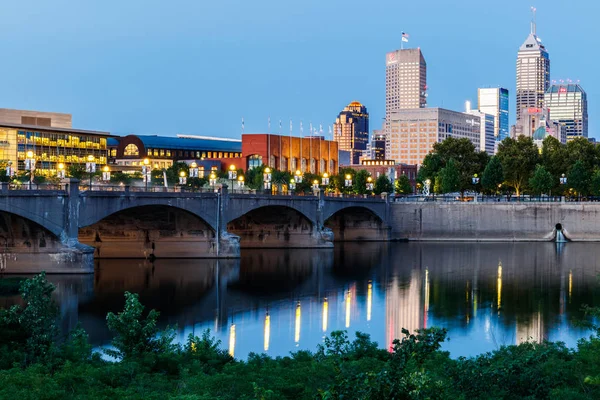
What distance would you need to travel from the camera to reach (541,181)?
14800cm

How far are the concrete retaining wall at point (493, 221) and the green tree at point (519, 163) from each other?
82.6ft

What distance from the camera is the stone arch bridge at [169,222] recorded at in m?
74.1

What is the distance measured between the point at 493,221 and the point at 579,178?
2239cm

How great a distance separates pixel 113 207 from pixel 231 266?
14374 millimetres

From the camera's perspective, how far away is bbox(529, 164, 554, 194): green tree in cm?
14812

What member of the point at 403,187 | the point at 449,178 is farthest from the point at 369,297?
the point at 403,187

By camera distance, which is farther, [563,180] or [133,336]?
[563,180]

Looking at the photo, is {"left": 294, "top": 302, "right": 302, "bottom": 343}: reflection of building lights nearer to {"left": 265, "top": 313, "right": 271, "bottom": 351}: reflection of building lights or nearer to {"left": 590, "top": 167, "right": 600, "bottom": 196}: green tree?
{"left": 265, "top": 313, "right": 271, "bottom": 351}: reflection of building lights

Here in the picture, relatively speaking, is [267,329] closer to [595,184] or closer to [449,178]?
[595,184]

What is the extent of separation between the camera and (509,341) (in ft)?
165

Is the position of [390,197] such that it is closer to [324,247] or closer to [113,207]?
[324,247]

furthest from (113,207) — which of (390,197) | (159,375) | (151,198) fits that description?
(390,197)

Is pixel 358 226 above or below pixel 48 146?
below

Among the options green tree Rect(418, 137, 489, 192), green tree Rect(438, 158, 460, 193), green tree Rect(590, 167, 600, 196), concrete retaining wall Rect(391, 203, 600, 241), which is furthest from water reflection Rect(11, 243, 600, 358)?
green tree Rect(418, 137, 489, 192)
